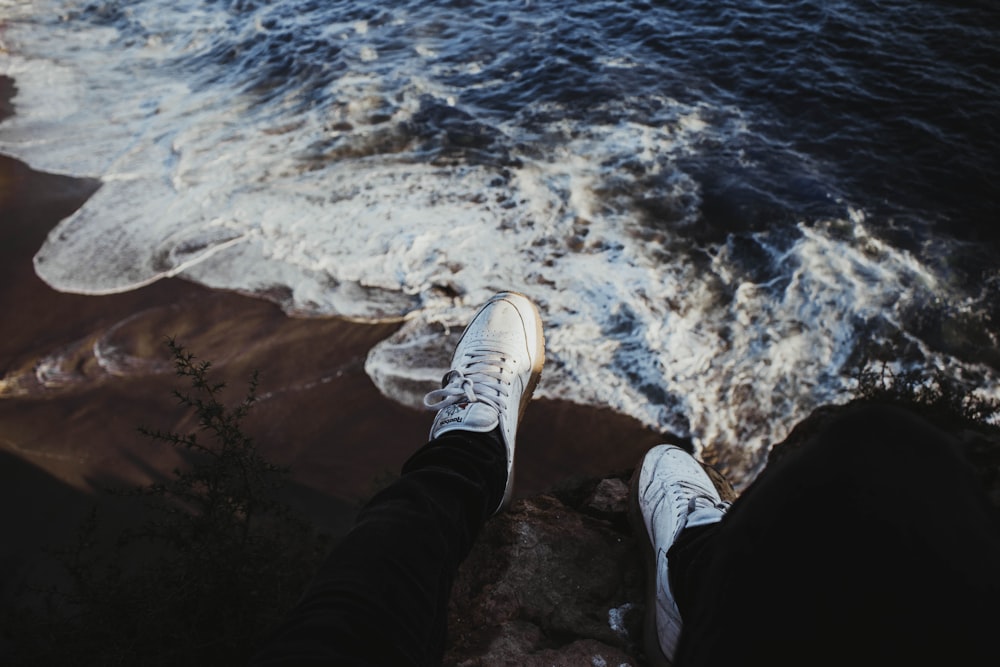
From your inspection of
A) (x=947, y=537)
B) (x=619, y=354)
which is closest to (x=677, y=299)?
(x=619, y=354)

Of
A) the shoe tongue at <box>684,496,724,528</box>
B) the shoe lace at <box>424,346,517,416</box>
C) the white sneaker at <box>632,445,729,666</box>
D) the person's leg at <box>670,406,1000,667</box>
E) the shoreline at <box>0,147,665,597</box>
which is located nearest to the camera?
the person's leg at <box>670,406,1000,667</box>

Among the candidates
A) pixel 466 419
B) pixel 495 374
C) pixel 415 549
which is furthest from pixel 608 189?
pixel 415 549

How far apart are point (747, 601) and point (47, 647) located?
2133 millimetres

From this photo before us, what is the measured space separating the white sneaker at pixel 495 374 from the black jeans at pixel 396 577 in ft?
0.95

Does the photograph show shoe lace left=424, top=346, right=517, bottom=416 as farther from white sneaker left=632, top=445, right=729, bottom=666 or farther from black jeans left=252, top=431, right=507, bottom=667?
white sneaker left=632, top=445, right=729, bottom=666

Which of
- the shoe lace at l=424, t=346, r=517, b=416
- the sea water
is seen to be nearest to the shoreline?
the sea water

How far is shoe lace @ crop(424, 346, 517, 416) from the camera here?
2.25 m

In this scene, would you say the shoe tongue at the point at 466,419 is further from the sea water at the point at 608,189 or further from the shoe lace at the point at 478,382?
the sea water at the point at 608,189

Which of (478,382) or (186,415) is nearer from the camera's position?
(478,382)

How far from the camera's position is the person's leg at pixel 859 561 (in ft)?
2.19

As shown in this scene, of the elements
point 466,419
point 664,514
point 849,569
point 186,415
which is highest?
point 849,569

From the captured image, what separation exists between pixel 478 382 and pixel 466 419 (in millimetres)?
291

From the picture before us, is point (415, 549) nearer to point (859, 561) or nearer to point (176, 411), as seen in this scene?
point (859, 561)

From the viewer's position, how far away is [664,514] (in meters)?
1.86
